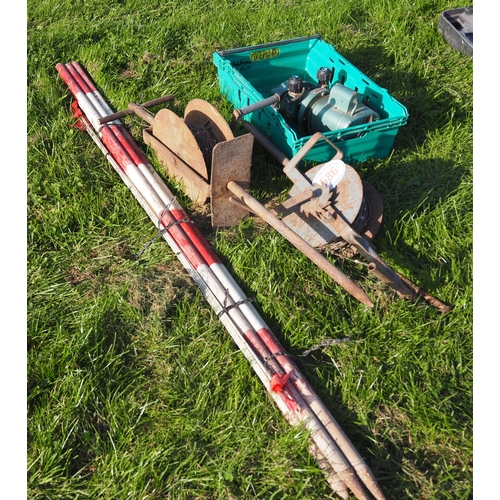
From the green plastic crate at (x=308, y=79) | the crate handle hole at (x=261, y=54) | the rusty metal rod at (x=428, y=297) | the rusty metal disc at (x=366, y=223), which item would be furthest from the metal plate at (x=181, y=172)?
the crate handle hole at (x=261, y=54)

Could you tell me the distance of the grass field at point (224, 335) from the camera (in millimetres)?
2852

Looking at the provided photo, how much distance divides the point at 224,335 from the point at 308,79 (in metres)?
3.12

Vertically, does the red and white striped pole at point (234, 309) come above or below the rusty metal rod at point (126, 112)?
below

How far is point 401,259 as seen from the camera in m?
3.84

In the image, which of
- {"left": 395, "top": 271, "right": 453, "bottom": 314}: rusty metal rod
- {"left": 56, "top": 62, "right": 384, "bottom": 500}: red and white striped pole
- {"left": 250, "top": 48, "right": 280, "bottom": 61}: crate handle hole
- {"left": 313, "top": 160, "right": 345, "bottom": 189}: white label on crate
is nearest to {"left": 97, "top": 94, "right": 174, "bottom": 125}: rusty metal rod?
{"left": 56, "top": 62, "right": 384, "bottom": 500}: red and white striped pole

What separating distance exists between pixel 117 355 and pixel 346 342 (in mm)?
1390

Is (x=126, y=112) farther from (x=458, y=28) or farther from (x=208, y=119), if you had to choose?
(x=458, y=28)

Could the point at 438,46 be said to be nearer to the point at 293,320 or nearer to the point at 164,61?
the point at 164,61

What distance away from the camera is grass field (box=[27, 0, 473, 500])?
2852 millimetres

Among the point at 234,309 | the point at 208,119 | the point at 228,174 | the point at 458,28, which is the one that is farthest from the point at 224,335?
the point at 458,28

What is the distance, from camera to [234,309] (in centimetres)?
345

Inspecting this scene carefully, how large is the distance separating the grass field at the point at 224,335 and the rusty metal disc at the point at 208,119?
0.55 meters

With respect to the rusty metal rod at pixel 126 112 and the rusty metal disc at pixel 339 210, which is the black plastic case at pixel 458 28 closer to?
the rusty metal disc at pixel 339 210

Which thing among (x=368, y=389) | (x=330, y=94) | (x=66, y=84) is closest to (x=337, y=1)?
(x=330, y=94)
